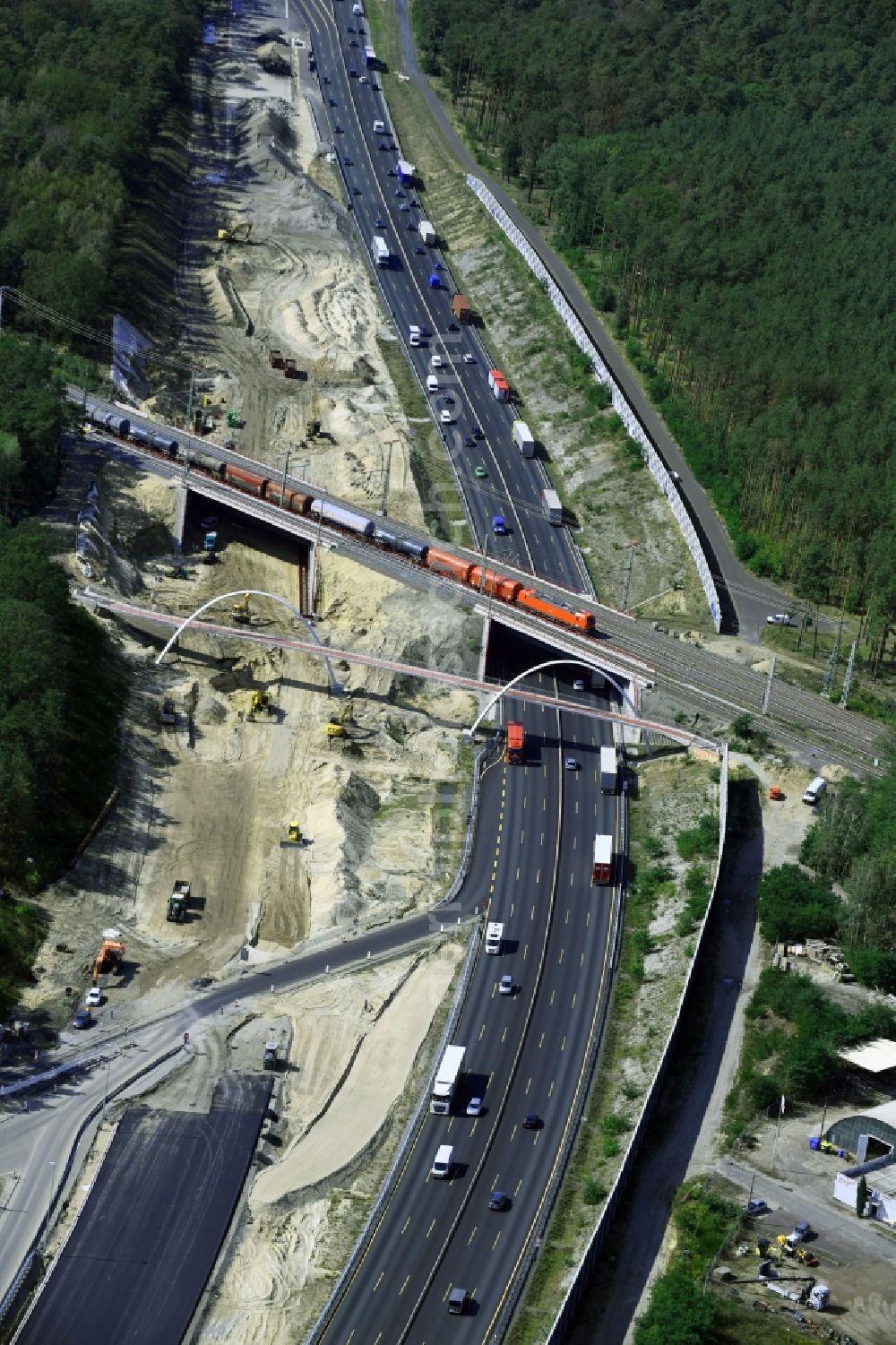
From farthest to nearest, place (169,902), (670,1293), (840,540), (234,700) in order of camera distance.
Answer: (840,540)
(234,700)
(169,902)
(670,1293)

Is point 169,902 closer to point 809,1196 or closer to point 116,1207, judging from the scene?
point 116,1207

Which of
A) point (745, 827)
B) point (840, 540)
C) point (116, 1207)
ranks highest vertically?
point (840, 540)

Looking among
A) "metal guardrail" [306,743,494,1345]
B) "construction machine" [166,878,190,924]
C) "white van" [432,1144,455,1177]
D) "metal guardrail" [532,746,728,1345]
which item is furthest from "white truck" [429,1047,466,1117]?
"construction machine" [166,878,190,924]

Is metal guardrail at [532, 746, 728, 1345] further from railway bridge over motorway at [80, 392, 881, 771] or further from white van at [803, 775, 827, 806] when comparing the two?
railway bridge over motorway at [80, 392, 881, 771]

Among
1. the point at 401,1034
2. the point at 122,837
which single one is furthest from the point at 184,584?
the point at 401,1034

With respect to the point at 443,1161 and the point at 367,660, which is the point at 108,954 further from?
the point at 367,660

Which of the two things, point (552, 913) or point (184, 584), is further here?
point (184, 584)

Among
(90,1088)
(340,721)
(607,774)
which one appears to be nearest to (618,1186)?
(90,1088)
